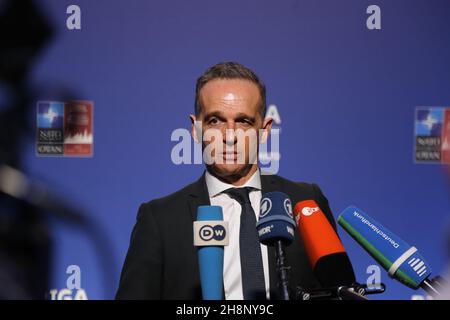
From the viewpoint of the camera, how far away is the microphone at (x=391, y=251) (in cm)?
139

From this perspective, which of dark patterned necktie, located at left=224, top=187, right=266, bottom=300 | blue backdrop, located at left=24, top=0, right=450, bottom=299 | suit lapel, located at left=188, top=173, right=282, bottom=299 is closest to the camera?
dark patterned necktie, located at left=224, top=187, right=266, bottom=300

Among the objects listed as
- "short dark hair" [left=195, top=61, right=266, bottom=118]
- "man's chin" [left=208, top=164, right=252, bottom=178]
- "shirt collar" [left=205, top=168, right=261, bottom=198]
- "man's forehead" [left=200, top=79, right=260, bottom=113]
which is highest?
"short dark hair" [left=195, top=61, right=266, bottom=118]

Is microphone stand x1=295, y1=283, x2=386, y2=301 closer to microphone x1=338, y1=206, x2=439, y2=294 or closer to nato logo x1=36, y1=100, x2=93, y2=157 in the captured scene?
microphone x1=338, y1=206, x2=439, y2=294

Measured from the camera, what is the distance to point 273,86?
2.99 meters

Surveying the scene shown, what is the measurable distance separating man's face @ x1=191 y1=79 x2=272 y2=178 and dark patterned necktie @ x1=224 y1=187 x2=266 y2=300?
0.08 metres

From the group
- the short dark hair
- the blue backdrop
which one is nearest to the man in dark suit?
the short dark hair

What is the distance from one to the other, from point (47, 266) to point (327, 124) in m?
1.46

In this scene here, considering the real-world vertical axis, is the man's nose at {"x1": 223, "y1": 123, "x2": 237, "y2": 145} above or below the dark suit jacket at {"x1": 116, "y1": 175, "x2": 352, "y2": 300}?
above

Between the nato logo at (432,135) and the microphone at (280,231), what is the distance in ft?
5.67

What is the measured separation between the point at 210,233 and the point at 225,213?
0.49 meters

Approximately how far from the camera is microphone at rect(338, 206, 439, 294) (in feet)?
4.58
